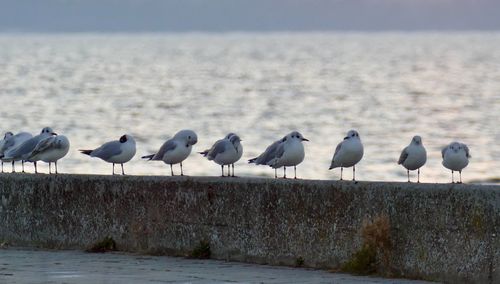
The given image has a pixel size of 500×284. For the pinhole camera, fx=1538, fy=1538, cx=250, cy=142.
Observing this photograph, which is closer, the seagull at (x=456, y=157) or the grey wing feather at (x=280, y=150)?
the seagull at (x=456, y=157)

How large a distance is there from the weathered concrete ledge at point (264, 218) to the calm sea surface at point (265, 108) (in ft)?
60.2

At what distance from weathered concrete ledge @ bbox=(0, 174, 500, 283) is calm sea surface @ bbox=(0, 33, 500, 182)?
1835 centimetres

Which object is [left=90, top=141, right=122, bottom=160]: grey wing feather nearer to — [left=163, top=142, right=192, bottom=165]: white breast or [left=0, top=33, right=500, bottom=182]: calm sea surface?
[left=163, top=142, right=192, bottom=165]: white breast

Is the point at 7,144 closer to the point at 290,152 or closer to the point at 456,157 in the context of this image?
the point at 290,152

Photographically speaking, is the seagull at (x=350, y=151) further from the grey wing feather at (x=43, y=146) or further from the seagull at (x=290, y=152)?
the grey wing feather at (x=43, y=146)

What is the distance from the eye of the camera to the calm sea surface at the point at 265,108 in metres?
46.0

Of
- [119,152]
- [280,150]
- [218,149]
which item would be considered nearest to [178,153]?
[218,149]

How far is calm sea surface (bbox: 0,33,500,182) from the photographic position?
4598 cm

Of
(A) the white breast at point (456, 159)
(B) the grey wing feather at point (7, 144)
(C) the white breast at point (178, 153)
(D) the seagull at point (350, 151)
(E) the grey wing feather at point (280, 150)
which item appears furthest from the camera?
(B) the grey wing feather at point (7, 144)

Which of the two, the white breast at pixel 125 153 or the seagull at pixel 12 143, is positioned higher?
the seagull at pixel 12 143

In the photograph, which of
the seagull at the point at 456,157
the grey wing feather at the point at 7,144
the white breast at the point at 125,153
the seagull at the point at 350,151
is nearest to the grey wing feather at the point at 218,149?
the white breast at the point at 125,153

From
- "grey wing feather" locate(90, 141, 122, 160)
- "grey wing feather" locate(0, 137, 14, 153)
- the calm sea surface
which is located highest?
the calm sea surface

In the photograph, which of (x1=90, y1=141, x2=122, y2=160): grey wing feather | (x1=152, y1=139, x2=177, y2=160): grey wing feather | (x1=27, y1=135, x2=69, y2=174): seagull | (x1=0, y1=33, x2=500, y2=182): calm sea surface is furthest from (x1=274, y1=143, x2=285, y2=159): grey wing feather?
(x1=0, y1=33, x2=500, y2=182): calm sea surface

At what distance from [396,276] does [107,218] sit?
11.4ft
